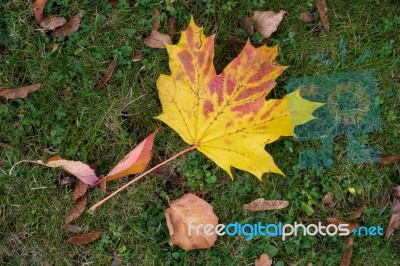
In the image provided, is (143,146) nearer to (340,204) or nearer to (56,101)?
(56,101)

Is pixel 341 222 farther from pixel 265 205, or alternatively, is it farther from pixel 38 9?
pixel 38 9

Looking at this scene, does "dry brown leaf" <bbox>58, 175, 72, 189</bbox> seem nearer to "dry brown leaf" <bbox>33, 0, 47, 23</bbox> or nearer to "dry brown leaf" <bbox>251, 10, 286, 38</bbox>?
"dry brown leaf" <bbox>33, 0, 47, 23</bbox>

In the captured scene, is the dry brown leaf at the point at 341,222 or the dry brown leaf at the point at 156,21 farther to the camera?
the dry brown leaf at the point at 156,21

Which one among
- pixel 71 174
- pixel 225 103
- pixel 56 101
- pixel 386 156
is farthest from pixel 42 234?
pixel 386 156

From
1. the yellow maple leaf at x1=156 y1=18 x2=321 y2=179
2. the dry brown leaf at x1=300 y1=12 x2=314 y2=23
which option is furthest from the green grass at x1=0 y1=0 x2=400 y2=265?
the yellow maple leaf at x1=156 y1=18 x2=321 y2=179

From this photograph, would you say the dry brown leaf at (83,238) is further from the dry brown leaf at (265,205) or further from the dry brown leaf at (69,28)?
the dry brown leaf at (69,28)

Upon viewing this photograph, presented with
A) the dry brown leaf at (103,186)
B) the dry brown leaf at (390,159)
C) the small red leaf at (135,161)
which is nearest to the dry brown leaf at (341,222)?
the dry brown leaf at (390,159)
